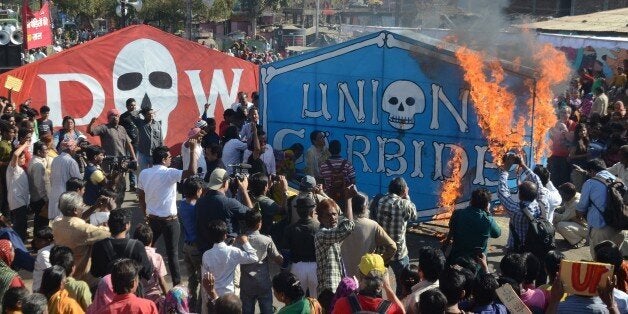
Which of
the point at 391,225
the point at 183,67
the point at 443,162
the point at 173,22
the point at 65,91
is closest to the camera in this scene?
the point at 391,225

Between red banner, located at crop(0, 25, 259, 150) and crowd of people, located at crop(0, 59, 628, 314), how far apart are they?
1.06 metres

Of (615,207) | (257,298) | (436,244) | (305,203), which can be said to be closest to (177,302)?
(257,298)

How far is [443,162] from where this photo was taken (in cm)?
1078

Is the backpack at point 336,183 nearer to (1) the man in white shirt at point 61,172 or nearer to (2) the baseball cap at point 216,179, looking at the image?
(2) the baseball cap at point 216,179

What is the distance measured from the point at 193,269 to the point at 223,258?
1.48 meters

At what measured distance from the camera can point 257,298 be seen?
7.09 meters

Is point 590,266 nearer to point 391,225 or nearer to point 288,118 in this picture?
point 391,225

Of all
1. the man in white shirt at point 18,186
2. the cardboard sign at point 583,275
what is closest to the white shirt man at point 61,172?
the man in white shirt at point 18,186

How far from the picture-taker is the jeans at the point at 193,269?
791cm

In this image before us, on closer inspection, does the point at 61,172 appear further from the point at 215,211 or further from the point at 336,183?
the point at 336,183

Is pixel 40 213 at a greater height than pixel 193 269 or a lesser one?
greater

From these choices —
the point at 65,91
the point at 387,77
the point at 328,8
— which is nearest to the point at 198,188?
the point at 387,77

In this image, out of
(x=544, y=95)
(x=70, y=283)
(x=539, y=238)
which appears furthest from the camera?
(x=544, y=95)

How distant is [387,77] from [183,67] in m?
5.12
